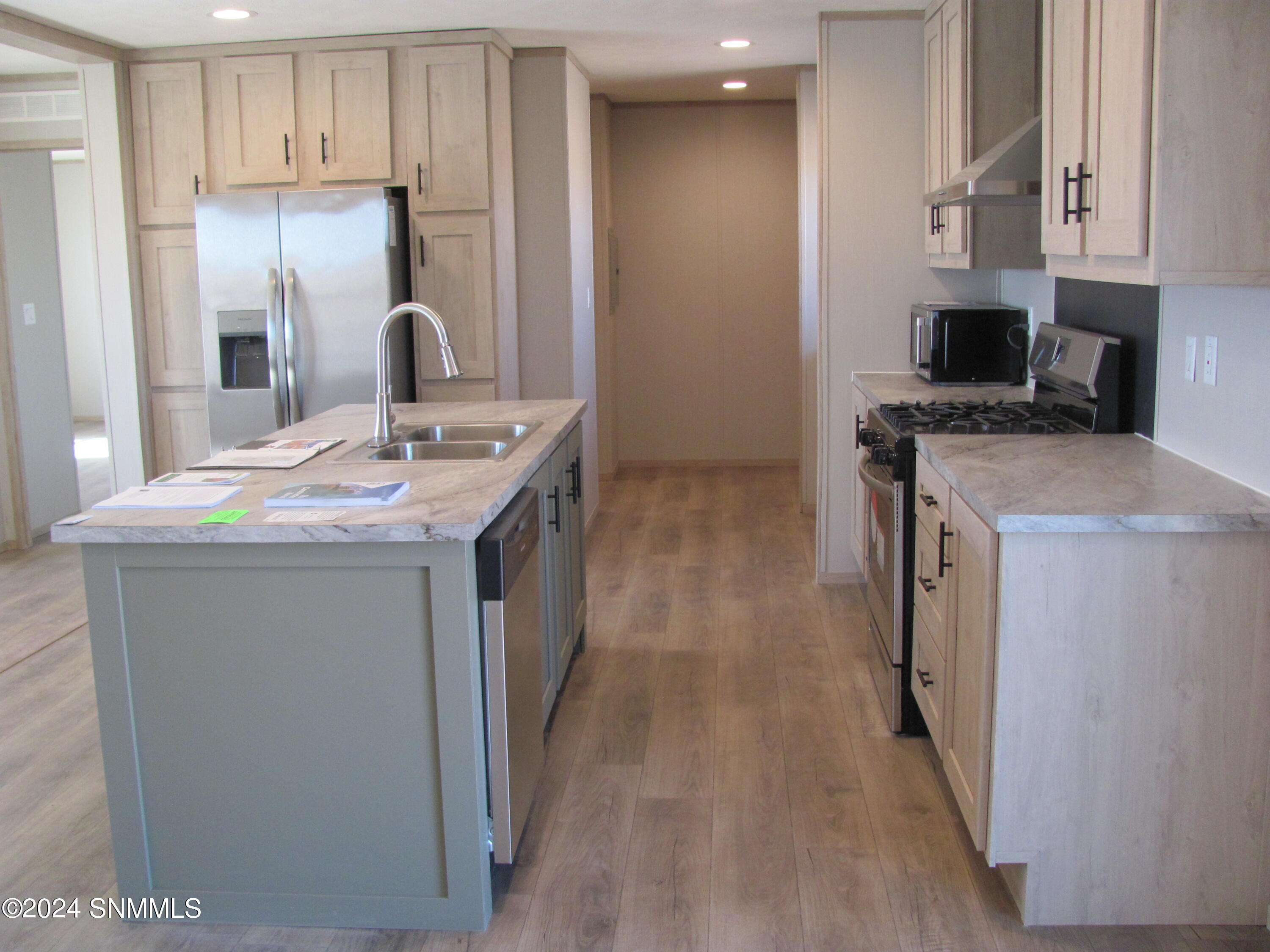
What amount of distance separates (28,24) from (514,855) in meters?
3.80

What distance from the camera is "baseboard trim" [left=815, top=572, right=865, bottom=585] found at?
188 inches

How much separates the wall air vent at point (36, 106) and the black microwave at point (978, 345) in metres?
4.39

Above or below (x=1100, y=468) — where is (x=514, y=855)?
below

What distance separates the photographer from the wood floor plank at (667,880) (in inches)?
88.9

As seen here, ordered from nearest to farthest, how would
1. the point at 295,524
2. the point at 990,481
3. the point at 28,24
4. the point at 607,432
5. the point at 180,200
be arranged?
the point at 295,524 → the point at 990,481 → the point at 28,24 → the point at 180,200 → the point at 607,432

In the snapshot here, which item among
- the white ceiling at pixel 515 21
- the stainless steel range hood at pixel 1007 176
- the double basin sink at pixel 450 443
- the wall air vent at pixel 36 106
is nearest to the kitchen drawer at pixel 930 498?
the stainless steel range hood at pixel 1007 176

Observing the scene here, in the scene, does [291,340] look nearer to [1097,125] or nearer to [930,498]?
[930,498]

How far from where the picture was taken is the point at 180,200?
16.4 ft

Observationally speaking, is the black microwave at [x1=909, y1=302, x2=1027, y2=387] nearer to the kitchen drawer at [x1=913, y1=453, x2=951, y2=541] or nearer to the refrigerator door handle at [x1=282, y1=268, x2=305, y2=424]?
the kitchen drawer at [x1=913, y1=453, x2=951, y2=541]

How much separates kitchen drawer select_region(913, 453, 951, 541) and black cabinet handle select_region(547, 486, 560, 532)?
1.00 m

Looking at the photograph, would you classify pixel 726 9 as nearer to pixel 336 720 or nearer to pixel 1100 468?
pixel 1100 468

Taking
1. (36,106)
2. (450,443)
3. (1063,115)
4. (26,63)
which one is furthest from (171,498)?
(36,106)

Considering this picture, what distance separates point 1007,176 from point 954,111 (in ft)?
2.82

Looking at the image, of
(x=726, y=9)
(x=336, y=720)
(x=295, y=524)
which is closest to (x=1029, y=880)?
(x=336, y=720)
